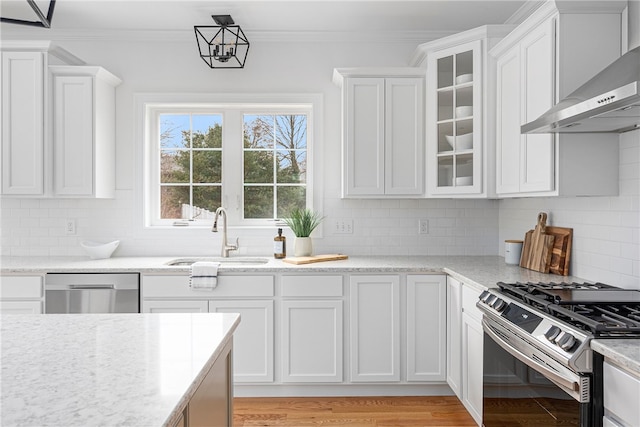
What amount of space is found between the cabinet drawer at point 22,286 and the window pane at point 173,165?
3.97ft

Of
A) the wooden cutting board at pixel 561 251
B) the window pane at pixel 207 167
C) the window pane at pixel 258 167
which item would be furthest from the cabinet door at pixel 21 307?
the wooden cutting board at pixel 561 251

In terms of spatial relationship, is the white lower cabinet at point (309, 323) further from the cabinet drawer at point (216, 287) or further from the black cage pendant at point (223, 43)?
the black cage pendant at point (223, 43)

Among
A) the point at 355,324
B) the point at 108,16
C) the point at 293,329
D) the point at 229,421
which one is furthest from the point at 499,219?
the point at 108,16

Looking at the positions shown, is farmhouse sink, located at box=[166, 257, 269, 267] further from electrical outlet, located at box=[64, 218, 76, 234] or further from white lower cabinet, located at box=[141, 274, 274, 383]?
electrical outlet, located at box=[64, 218, 76, 234]

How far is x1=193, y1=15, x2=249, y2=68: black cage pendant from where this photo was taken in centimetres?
329

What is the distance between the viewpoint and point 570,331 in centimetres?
155

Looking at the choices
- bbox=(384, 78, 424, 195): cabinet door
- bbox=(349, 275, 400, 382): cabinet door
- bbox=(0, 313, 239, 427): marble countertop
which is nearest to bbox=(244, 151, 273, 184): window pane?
bbox=(384, 78, 424, 195): cabinet door

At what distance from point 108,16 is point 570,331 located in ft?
11.4

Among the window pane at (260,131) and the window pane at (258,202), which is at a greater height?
the window pane at (260,131)

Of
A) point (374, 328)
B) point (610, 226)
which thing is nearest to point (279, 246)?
point (374, 328)

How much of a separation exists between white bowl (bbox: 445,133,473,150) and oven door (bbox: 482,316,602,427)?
1281mm

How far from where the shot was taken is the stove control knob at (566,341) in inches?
59.1

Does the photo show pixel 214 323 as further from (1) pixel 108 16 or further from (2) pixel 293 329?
(1) pixel 108 16

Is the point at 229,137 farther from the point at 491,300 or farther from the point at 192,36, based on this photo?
the point at 491,300
